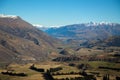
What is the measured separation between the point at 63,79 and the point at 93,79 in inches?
887

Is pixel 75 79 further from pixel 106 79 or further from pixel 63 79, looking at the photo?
pixel 106 79

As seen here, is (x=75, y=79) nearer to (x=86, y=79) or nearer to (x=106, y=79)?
(x=86, y=79)

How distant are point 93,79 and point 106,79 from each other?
32.6 feet

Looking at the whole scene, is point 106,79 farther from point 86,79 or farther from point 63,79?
point 63,79

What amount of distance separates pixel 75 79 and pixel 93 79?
1421 centimetres

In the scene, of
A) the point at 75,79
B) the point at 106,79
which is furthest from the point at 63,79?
the point at 106,79

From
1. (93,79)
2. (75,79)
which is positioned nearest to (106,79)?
(93,79)

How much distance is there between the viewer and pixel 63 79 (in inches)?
7820

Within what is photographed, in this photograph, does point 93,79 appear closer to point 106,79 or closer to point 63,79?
point 106,79

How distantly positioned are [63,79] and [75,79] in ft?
37.7

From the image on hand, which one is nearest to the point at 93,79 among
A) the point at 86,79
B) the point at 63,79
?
the point at 86,79

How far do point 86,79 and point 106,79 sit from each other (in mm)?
16119

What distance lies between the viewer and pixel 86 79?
7544 inches

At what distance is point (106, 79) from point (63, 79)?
1268 inches
